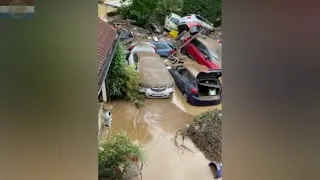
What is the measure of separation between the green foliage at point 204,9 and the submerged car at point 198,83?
814mm

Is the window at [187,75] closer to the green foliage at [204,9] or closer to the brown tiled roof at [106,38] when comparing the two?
the green foliage at [204,9]

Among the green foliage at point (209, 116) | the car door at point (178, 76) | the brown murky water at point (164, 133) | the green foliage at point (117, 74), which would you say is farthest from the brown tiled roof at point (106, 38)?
the green foliage at point (209, 116)

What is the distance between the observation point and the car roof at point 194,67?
6.02m

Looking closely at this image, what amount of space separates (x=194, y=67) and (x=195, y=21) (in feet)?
2.57

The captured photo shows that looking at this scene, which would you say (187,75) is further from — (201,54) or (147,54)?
(147,54)

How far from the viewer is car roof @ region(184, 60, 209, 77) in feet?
19.7

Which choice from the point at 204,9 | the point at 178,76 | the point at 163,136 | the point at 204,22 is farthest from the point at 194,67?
the point at 163,136
